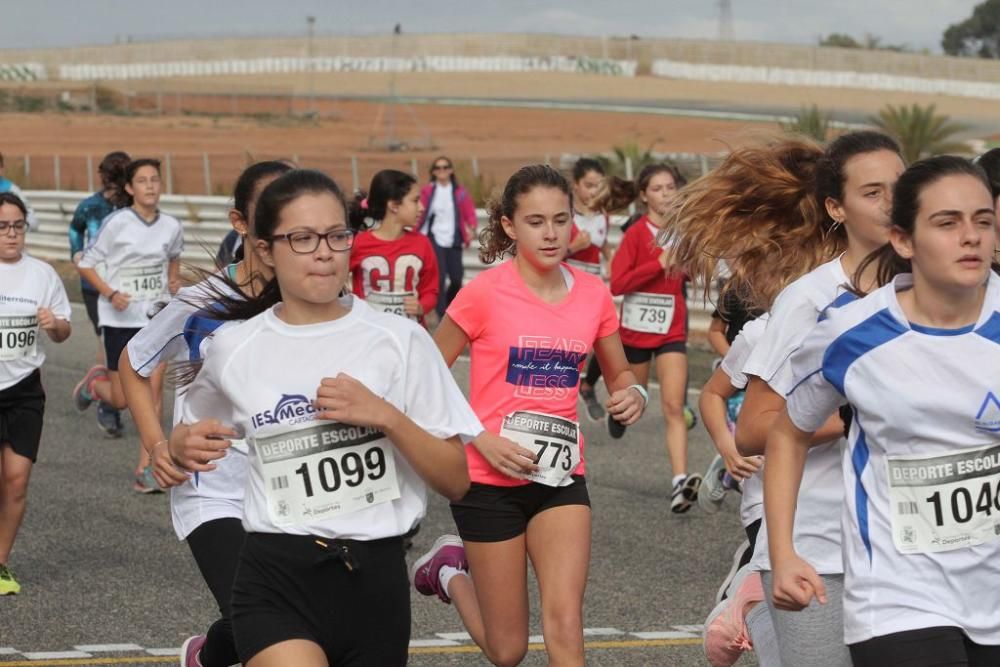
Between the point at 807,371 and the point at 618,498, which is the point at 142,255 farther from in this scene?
the point at 807,371

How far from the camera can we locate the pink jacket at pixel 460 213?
17781 mm

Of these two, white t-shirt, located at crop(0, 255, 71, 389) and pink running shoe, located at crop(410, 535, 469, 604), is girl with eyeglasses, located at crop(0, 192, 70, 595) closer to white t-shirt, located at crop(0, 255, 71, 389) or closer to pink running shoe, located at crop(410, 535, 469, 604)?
white t-shirt, located at crop(0, 255, 71, 389)

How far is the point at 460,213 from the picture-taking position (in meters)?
17.9

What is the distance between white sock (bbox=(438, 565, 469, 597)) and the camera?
5.80m

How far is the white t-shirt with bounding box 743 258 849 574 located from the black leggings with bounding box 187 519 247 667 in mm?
1557

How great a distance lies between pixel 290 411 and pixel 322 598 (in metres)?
0.44

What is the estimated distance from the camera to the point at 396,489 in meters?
3.97

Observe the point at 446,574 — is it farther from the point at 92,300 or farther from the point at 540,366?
the point at 92,300

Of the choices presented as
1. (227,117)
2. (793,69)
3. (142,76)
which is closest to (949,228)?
(227,117)

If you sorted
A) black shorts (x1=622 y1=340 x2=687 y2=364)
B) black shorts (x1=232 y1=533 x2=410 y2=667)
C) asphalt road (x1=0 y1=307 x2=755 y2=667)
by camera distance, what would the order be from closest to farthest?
black shorts (x1=232 y1=533 x2=410 y2=667) → asphalt road (x1=0 y1=307 x2=755 y2=667) → black shorts (x1=622 y1=340 x2=687 y2=364)

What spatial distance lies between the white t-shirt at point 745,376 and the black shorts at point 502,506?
65cm

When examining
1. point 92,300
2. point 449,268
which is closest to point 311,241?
point 92,300

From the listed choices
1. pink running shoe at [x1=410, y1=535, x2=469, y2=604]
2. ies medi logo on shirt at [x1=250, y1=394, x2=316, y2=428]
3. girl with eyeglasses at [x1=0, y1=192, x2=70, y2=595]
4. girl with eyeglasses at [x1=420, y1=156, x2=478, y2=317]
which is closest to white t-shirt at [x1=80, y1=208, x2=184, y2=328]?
girl with eyeglasses at [x1=0, y1=192, x2=70, y2=595]

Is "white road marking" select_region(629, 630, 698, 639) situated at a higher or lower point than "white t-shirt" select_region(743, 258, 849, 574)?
lower
